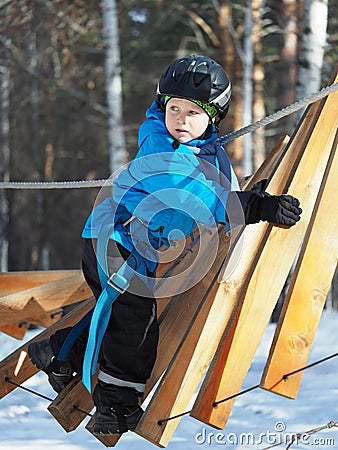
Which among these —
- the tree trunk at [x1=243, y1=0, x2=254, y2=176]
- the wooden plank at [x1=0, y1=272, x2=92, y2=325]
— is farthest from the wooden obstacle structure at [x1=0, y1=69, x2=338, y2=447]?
the tree trunk at [x1=243, y1=0, x2=254, y2=176]

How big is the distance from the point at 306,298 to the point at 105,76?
905 cm

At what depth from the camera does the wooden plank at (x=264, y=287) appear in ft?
9.00

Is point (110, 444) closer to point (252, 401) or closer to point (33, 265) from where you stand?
point (252, 401)

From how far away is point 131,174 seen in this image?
2.88 metres

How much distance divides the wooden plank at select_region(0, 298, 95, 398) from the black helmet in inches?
46.3

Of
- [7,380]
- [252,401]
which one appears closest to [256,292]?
[7,380]

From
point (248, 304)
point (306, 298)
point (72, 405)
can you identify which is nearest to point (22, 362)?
point (72, 405)

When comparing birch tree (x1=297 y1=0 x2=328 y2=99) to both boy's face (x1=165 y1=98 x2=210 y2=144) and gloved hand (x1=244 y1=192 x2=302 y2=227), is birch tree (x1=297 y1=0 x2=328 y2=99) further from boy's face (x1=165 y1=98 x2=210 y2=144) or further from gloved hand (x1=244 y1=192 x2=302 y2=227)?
gloved hand (x1=244 y1=192 x2=302 y2=227)

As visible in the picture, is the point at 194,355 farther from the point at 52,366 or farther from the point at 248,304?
the point at 52,366

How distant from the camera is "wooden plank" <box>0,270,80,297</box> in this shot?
4535mm

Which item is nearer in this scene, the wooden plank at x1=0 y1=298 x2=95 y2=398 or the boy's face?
the boy's face

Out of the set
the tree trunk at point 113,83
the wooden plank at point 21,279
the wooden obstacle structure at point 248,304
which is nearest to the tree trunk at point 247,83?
the tree trunk at point 113,83

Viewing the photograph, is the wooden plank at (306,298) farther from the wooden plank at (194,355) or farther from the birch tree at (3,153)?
the birch tree at (3,153)

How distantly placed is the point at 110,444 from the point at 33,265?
18.6 meters
